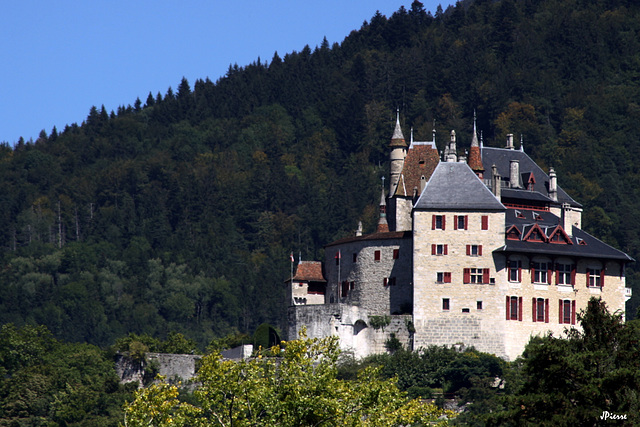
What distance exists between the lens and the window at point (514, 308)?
7769cm

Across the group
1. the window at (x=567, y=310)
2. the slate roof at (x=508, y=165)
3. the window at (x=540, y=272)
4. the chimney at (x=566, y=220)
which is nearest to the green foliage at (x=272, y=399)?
the window at (x=540, y=272)

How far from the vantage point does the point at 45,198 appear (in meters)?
176

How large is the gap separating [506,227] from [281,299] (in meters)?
62.7

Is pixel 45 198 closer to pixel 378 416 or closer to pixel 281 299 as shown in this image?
pixel 281 299

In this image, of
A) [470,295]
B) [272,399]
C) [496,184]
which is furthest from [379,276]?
[272,399]

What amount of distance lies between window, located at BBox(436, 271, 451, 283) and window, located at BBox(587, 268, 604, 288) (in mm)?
9127

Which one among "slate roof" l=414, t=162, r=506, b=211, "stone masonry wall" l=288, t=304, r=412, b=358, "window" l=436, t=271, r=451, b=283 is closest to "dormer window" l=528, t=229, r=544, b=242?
"slate roof" l=414, t=162, r=506, b=211

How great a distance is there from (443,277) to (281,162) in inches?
4024

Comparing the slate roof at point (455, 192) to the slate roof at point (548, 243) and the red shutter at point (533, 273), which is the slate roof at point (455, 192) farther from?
the red shutter at point (533, 273)

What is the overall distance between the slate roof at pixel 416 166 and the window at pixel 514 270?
9.94 metres

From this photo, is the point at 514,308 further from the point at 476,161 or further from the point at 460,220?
the point at 476,161

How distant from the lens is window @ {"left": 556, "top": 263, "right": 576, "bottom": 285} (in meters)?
79.1

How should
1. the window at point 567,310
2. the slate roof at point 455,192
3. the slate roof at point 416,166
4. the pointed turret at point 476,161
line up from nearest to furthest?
the slate roof at point 455,192
the window at point 567,310
the pointed turret at point 476,161
the slate roof at point 416,166

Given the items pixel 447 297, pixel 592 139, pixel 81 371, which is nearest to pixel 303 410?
pixel 447 297
